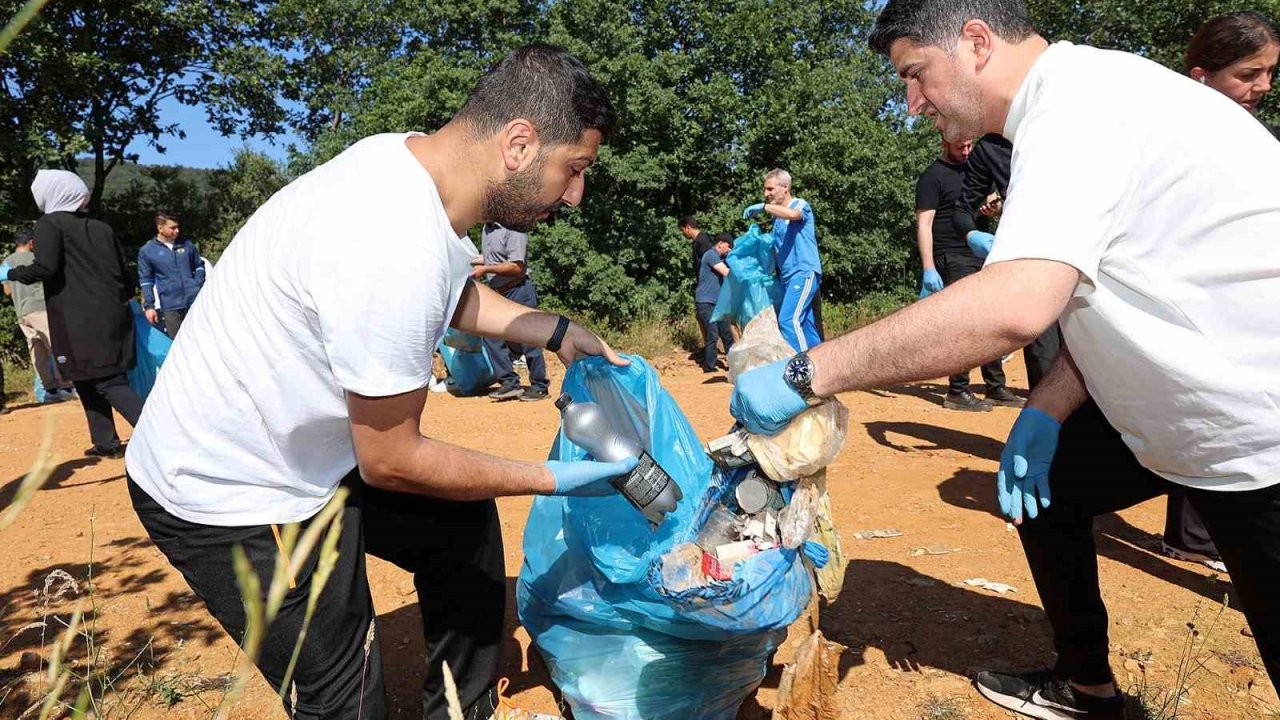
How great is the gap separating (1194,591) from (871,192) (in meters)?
10.4

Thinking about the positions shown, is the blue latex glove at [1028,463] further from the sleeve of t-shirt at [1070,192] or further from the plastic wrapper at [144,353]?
the plastic wrapper at [144,353]

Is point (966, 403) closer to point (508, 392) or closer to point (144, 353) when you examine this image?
point (508, 392)

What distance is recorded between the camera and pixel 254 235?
1.53 metres

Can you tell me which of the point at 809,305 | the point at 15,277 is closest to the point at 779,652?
the point at 809,305

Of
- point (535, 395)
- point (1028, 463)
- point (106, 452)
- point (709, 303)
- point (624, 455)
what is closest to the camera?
point (1028, 463)

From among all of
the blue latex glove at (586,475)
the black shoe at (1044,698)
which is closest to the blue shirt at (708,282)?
the black shoe at (1044,698)

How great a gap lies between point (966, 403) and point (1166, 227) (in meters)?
4.52

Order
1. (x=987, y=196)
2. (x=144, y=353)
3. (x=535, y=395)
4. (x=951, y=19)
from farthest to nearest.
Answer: (x=535, y=395) < (x=144, y=353) < (x=987, y=196) < (x=951, y=19)

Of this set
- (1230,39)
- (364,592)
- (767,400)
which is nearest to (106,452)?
(364,592)

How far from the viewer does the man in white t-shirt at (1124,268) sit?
1272 mm

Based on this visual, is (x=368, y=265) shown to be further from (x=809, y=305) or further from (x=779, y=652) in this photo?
(x=809, y=305)

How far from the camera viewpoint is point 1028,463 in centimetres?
191

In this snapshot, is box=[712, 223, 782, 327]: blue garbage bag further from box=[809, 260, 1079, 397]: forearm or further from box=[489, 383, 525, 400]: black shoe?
box=[809, 260, 1079, 397]: forearm

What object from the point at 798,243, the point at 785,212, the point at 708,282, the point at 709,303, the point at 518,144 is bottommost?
the point at 709,303
